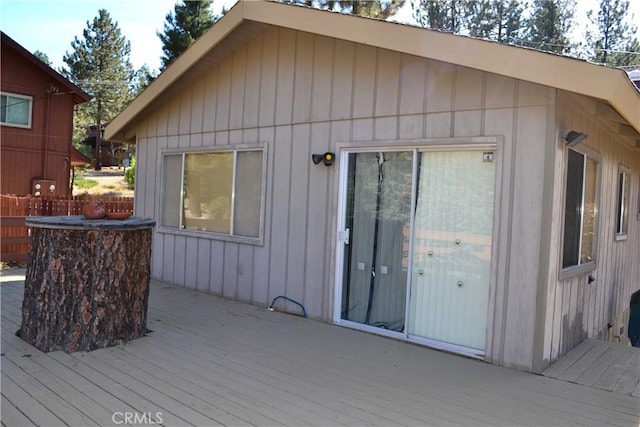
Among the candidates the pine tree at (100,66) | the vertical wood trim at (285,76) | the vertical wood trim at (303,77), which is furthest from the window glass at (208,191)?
the pine tree at (100,66)

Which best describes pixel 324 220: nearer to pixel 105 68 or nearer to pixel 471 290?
pixel 471 290

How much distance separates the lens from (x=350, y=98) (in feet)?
16.7

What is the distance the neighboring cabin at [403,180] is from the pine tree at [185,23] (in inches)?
723

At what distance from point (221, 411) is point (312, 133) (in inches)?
129

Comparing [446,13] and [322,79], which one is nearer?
[322,79]

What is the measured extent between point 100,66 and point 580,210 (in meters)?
30.9

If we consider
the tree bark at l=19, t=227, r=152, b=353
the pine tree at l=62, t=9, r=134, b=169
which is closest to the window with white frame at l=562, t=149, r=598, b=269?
the tree bark at l=19, t=227, r=152, b=353

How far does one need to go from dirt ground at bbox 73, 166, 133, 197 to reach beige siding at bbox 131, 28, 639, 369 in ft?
54.0

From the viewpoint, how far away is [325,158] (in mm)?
5223

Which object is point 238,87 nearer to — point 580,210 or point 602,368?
point 580,210

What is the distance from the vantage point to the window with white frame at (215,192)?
6.06 meters

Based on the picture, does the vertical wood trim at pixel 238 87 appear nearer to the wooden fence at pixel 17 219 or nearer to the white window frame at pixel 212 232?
the white window frame at pixel 212 232

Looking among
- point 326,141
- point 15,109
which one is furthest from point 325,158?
point 15,109

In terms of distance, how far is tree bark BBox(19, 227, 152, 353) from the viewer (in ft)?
13.0
